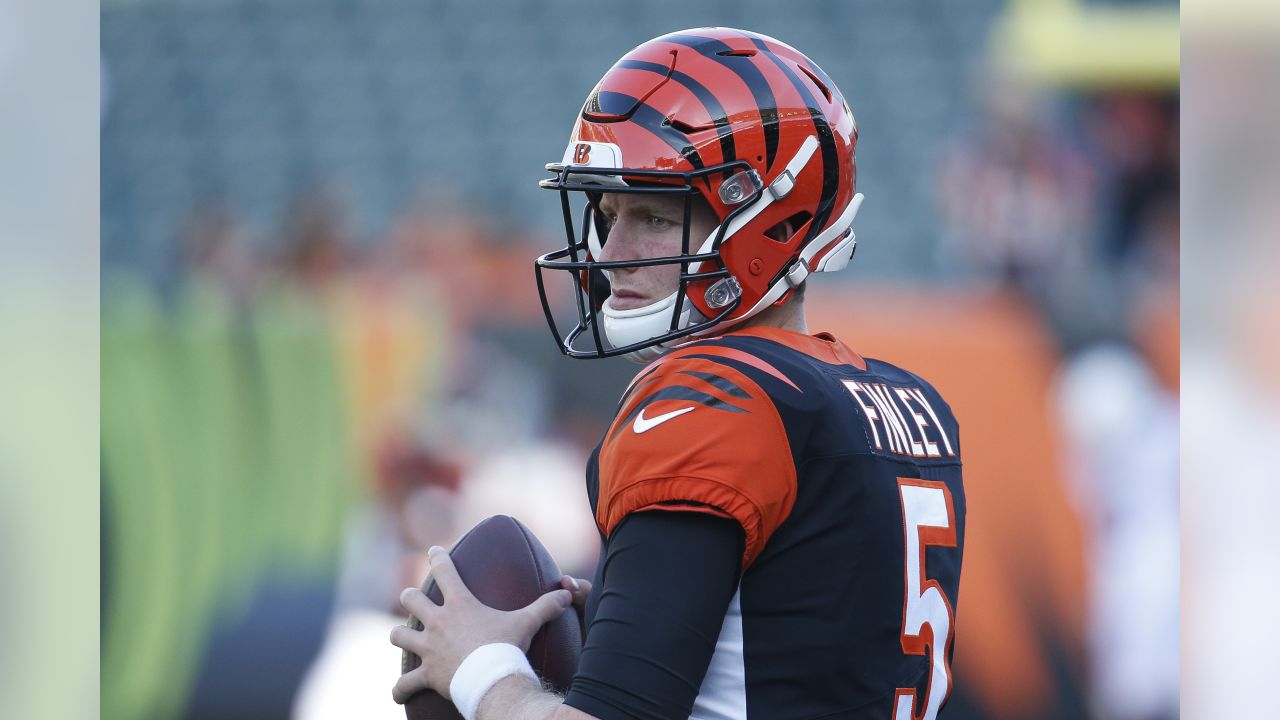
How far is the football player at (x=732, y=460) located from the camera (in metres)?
1.20

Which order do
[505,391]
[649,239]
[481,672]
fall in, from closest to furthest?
[481,672], [649,239], [505,391]

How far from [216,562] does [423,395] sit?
36.8 inches

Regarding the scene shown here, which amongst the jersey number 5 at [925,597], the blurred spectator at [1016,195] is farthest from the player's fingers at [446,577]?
the blurred spectator at [1016,195]

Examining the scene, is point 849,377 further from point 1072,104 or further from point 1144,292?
point 1072,104

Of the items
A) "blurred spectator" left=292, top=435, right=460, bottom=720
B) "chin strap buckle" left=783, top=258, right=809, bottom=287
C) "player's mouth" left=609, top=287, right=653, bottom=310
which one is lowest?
"blurred spectator" left=292, top=435, right=460, bottom=720

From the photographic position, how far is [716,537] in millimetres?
1205

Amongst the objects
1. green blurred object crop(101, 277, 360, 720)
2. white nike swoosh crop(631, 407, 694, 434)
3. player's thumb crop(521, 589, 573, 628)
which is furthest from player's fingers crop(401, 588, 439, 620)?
green blurred object crop(101, 277, 360, 720)

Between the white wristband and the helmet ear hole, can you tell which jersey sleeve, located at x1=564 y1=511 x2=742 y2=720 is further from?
the helmet ear hole

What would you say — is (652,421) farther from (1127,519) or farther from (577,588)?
(1127,519)

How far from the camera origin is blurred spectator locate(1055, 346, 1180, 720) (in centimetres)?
432

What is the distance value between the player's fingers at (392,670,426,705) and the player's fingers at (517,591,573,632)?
127mm

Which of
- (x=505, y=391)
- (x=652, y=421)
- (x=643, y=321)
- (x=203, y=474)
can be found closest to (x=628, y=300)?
(x=643, y=321)

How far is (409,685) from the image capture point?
139 centimetres

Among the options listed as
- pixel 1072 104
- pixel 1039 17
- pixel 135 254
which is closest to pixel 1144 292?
pixel 1072 104
